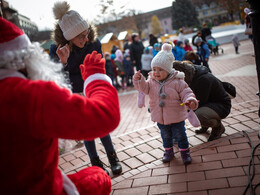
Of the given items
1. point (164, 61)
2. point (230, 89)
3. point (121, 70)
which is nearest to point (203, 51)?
point (121, 70)

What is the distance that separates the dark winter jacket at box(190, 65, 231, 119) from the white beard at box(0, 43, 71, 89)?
232 cm

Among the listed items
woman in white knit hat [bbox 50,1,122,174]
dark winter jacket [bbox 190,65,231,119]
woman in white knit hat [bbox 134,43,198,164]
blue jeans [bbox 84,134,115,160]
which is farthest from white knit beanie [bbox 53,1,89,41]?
dark winter jacket [bbox 190,65,231,119]

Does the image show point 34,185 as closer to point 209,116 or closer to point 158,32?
point 209,116

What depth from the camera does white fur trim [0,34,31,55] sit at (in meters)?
1.30

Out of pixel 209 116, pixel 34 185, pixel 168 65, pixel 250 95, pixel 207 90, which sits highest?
pixel 168 65

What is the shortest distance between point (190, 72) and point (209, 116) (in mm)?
635

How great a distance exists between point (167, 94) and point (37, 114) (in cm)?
204

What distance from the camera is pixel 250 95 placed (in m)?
5.36

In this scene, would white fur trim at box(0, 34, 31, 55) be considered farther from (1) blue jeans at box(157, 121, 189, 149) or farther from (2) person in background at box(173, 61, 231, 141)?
(2) person in background at box(173, 61, 231, 141)

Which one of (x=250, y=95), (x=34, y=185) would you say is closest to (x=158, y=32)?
(x=250, y=95)

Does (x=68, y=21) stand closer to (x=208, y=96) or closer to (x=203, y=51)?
(x=208, y=96)

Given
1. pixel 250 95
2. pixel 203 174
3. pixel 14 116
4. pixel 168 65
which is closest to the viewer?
pixel 14 116

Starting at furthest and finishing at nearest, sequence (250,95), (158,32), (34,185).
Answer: (158,32) < (250,95) < (34,185)

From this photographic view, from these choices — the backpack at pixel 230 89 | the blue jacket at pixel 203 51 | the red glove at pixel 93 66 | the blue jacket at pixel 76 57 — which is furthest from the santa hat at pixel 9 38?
the blue jacket at pixel 203 51
